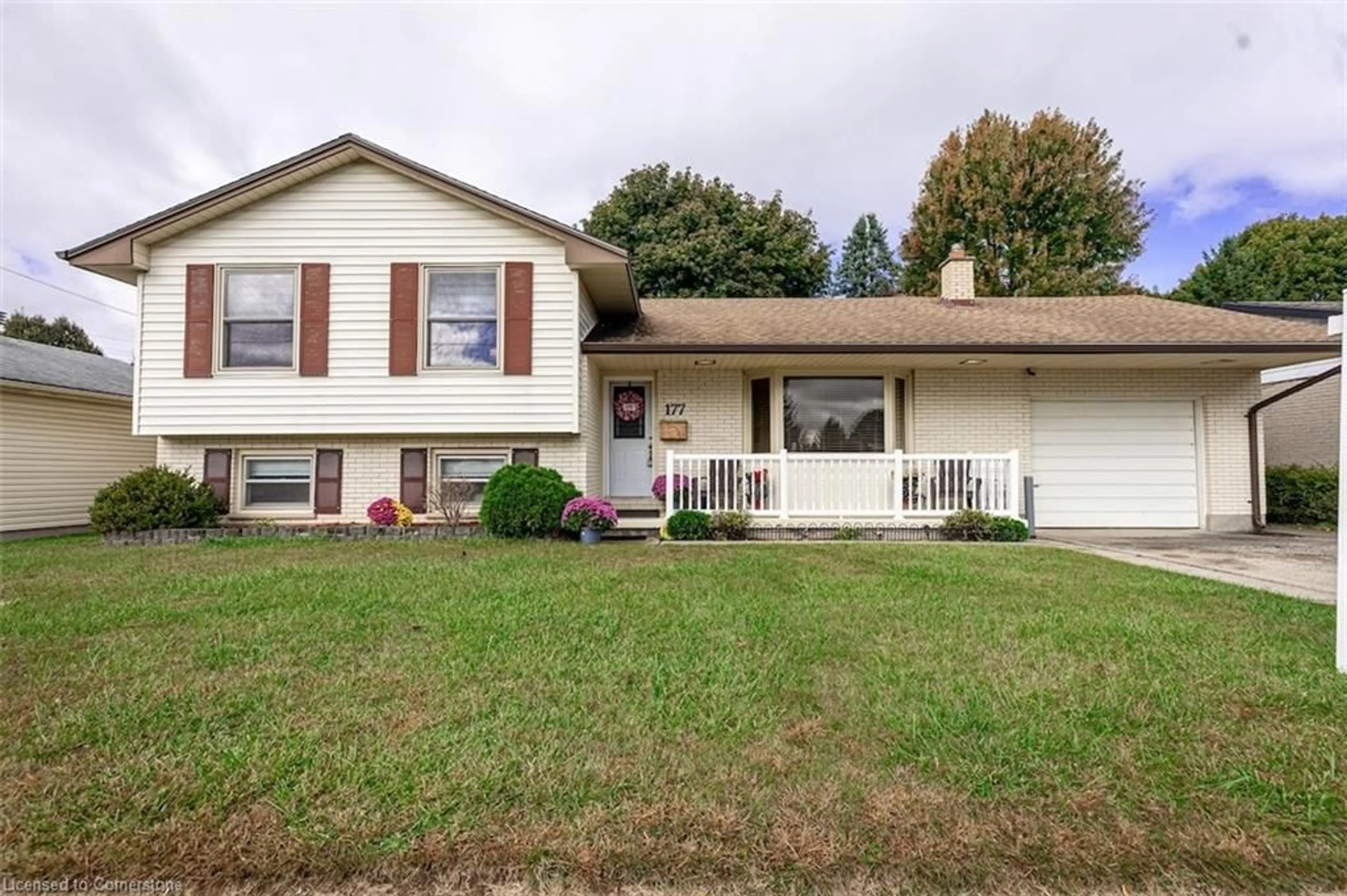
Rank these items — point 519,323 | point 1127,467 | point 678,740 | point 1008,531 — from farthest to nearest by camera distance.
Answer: point 1127,467, point 519,323, point 1008,531, point 678,740

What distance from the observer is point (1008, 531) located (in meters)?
8.62

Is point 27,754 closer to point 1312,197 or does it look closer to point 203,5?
point 203,5

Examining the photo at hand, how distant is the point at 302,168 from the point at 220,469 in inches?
184

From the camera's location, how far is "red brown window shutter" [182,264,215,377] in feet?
31.1

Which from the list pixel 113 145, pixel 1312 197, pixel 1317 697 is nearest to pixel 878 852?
pixel 1317 697

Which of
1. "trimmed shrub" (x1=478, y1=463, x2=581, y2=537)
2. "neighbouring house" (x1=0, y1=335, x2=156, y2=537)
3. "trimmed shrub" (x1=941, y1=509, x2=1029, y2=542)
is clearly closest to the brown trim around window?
"trimmed shrub" (x1=478, y1=463, x2=581, y2=537)

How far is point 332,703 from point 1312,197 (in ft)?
128

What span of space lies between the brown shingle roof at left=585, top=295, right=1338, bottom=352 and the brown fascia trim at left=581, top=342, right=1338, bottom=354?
16mm

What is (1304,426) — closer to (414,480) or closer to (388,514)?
(414,480)

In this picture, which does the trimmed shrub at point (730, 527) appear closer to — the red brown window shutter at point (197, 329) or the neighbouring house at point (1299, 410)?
the red brown window shutter at point (197, 329)

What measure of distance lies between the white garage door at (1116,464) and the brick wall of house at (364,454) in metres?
7.68

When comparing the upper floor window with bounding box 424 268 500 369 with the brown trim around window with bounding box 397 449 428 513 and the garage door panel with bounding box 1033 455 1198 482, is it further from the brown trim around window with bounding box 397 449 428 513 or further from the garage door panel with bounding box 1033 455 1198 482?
the garage door panel with bounding box 1033 455 1198 482

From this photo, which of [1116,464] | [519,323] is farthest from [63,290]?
[1116,464]

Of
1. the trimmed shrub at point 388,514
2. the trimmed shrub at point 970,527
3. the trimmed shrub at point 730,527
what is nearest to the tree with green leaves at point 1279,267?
the trimmed shrub at point 970,527
